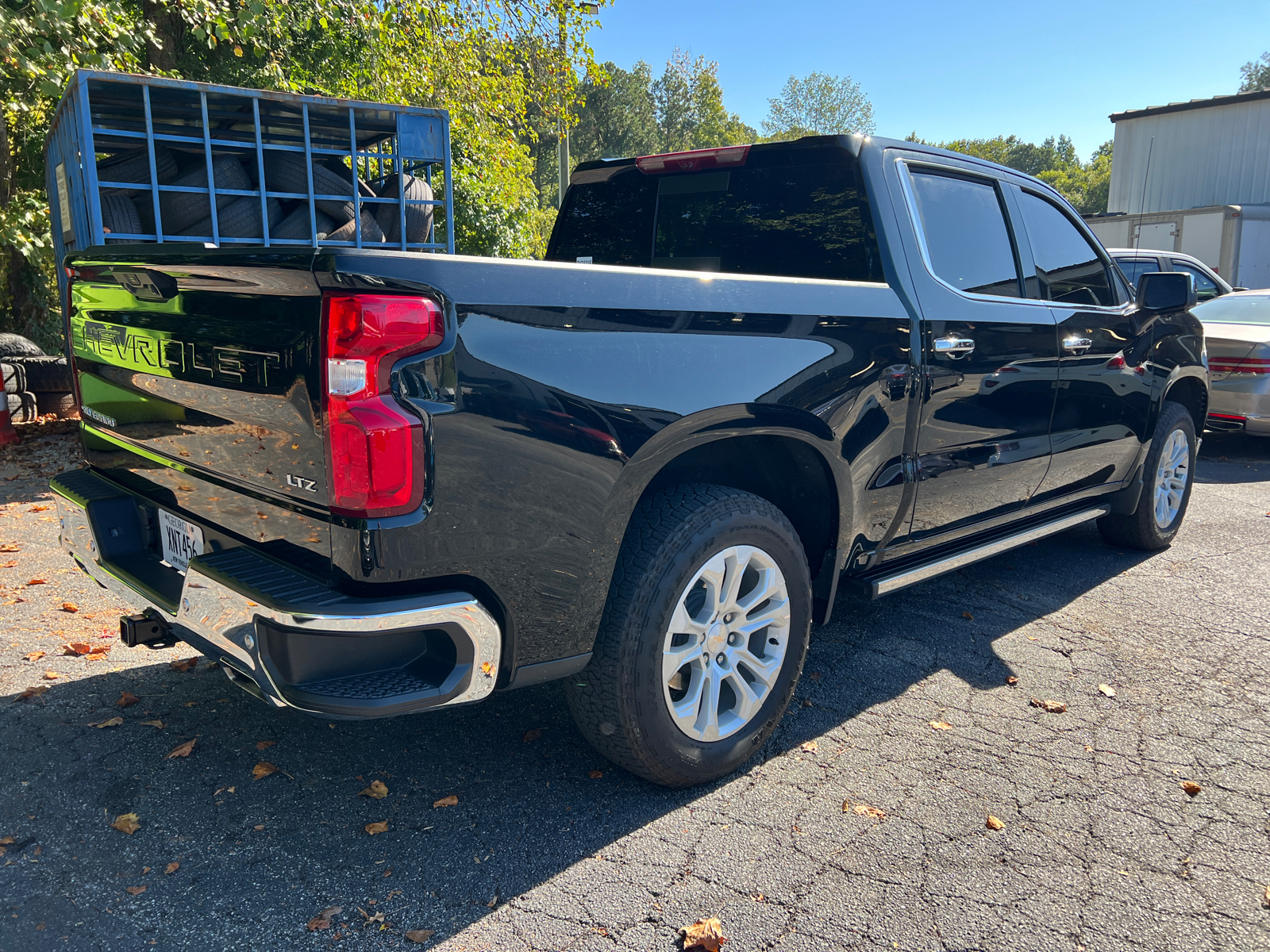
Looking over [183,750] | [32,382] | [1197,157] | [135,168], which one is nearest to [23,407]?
[32,382]

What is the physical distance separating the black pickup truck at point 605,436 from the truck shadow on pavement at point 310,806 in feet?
1.01

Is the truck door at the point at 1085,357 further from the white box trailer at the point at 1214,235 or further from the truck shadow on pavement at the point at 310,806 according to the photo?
the white box trailer at the point at 1214,235

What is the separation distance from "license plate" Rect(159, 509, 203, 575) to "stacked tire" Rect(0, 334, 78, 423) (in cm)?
799

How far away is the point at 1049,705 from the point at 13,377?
9.99m

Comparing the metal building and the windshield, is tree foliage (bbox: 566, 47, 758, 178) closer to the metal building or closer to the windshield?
the metal building

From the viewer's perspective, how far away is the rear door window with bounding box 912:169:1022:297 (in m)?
3.49

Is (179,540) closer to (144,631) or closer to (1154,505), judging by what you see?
(144,631)

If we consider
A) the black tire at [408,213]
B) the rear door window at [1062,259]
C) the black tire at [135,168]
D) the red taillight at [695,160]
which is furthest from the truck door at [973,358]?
the black tire at [135,168]

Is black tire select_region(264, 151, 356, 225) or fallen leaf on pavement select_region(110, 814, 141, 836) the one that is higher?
black tire select_region(264, 151, 356, 225)

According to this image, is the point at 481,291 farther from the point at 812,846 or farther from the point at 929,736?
the point at 929,736

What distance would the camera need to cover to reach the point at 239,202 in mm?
5516

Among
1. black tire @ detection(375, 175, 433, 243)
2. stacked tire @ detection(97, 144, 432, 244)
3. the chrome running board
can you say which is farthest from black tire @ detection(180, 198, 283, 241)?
the chrome running board

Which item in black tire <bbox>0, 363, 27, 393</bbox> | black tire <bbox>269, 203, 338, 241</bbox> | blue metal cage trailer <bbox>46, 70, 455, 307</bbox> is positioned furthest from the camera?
black tire <bbox>0, 363, 27, 393</bbox>

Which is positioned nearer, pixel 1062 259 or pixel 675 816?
pixel 675 816
